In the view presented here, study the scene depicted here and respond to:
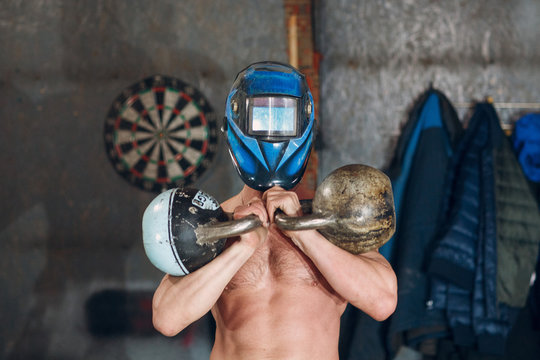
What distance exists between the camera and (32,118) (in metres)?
3.06

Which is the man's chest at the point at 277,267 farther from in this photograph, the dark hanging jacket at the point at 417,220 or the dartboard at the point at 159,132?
the dartboard at the point at 159,132

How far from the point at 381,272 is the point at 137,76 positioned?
2.34 m

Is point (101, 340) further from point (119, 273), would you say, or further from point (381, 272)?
point (381, 272)

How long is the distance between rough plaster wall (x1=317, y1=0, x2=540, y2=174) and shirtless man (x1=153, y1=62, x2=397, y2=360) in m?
1.67

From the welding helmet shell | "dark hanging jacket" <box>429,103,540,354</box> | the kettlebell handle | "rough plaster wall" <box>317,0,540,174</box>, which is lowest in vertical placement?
"dark hanging jacket" <box>429,103,540,354</box>

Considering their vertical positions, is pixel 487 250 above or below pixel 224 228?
below

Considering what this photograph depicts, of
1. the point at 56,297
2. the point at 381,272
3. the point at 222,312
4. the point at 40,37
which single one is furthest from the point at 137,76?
the point at 381,272

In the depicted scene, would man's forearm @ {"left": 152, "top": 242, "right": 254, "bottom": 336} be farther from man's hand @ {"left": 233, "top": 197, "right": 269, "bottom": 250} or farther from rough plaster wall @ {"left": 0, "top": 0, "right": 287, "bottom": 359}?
rough plaster wall @ {"left": 0, "top": 0, "right": 287, "bottom": 359}

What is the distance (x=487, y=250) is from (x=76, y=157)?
2.61 meters

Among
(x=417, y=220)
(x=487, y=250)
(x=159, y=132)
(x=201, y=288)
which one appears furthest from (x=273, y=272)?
(x=159, y=132)

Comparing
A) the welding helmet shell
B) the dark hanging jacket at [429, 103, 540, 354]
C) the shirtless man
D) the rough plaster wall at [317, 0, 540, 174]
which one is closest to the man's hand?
the shirtless man

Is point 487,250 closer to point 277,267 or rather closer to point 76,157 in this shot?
point 277,267

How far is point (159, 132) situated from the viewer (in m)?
2.98

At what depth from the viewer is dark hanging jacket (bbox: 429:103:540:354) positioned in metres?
2.39
